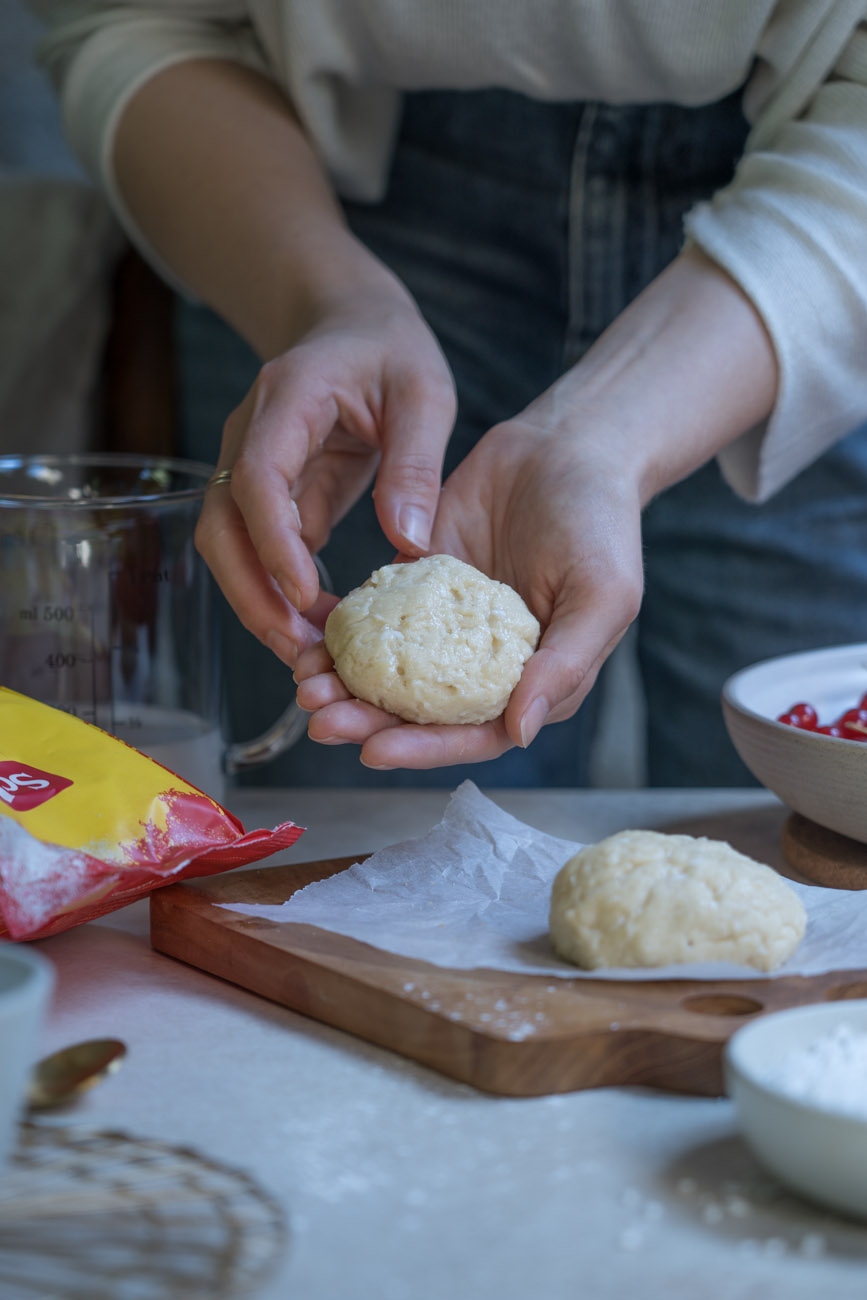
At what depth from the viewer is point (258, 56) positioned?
1542mm

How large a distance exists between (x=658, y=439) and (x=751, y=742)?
11.9 inches

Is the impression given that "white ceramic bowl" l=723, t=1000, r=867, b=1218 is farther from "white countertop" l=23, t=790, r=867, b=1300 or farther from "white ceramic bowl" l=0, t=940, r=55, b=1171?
"white ceramic bowl" l=0, t=940, r=55, b=1171

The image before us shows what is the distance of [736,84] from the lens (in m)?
1.33

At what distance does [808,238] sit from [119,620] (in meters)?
0.72

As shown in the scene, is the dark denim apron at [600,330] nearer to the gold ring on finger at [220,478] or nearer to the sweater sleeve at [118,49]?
the sweater sleeve at [118,49]

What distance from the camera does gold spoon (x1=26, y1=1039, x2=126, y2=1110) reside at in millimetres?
687

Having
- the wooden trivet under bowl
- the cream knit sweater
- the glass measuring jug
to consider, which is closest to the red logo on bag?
the glass measuring jug

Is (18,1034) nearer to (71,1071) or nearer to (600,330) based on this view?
(71,1071)

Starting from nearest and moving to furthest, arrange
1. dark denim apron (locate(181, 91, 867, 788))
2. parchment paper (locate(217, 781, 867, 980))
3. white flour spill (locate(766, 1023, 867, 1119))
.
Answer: white flour spill (locate(766, 1023, 867, 1119)), parchment paper (locate(217, 781, 867, 980)), dark denim apron (locate(181, 91, 867, 788))

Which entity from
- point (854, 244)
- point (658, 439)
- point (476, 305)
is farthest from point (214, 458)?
point (854, 244)

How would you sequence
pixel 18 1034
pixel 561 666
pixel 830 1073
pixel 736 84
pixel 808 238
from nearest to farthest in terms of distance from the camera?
1. pixel 18 1034
2. pixel 830 1073
3. pixel 561 666
4. pixel 808 238
5. pixel 736 84

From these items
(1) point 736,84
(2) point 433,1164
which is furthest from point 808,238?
(2) point 433,1164

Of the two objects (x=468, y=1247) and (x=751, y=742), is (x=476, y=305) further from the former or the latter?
(x=468, y=1247)

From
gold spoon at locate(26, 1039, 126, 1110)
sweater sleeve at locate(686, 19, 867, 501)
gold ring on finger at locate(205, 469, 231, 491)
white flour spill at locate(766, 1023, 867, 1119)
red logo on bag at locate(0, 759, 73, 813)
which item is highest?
sweater sleeve at locate(686, 19, 867, 501)
